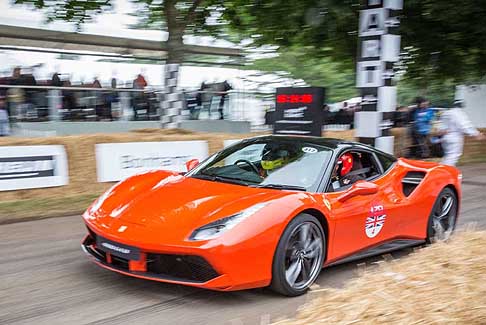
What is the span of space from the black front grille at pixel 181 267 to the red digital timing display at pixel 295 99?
22.5ft

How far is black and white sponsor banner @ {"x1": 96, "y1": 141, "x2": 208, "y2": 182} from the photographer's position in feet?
30.3

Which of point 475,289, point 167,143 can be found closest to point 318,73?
point 167,143

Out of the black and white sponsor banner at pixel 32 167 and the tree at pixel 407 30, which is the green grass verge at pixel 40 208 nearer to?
the black and white sponsor banner at pixel 32 167

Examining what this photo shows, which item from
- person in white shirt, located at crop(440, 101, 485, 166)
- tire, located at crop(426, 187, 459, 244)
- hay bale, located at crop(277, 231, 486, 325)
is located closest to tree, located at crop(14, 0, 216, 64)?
person in white shirt, located at crop(440, 101, 485, 166)

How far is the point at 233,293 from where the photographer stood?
446cm

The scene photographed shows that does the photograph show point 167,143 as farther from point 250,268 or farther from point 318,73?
point 318,73

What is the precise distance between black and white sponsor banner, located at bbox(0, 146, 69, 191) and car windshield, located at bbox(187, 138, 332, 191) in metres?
3.64

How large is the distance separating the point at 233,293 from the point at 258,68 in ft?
108

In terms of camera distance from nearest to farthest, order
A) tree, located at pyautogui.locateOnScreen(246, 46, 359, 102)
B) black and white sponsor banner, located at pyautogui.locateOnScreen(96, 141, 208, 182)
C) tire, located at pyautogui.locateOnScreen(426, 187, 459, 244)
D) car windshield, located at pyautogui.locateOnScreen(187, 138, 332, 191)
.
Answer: car windshield, located at pyautogui.locateOnScreen(187, 138, 332, 191) → tire, located at pyautogui.locateOnScreen(426, 187, 459, 244) → black and white sponsor banner, located at pyautogui.locateOnScreen(96, 141, 208, 182) → tree, located at pyautogui.locateOnScreen(246, 46, 359, 102)

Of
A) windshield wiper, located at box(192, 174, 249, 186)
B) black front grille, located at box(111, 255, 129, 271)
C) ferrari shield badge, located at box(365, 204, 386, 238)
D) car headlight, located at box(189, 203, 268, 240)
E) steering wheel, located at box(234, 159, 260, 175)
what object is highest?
steering wheel, located at box(234, 159, 260, 175)

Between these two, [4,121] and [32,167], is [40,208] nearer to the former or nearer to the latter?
[32,167]

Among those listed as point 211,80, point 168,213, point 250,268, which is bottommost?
point 250,268

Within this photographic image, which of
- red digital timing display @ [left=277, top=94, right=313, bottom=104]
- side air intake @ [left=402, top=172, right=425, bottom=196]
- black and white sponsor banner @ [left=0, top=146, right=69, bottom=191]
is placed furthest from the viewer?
red digital timing display @ [left=277, top=94, right=313, bottom=104]

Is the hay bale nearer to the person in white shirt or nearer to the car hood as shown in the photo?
the car hood
